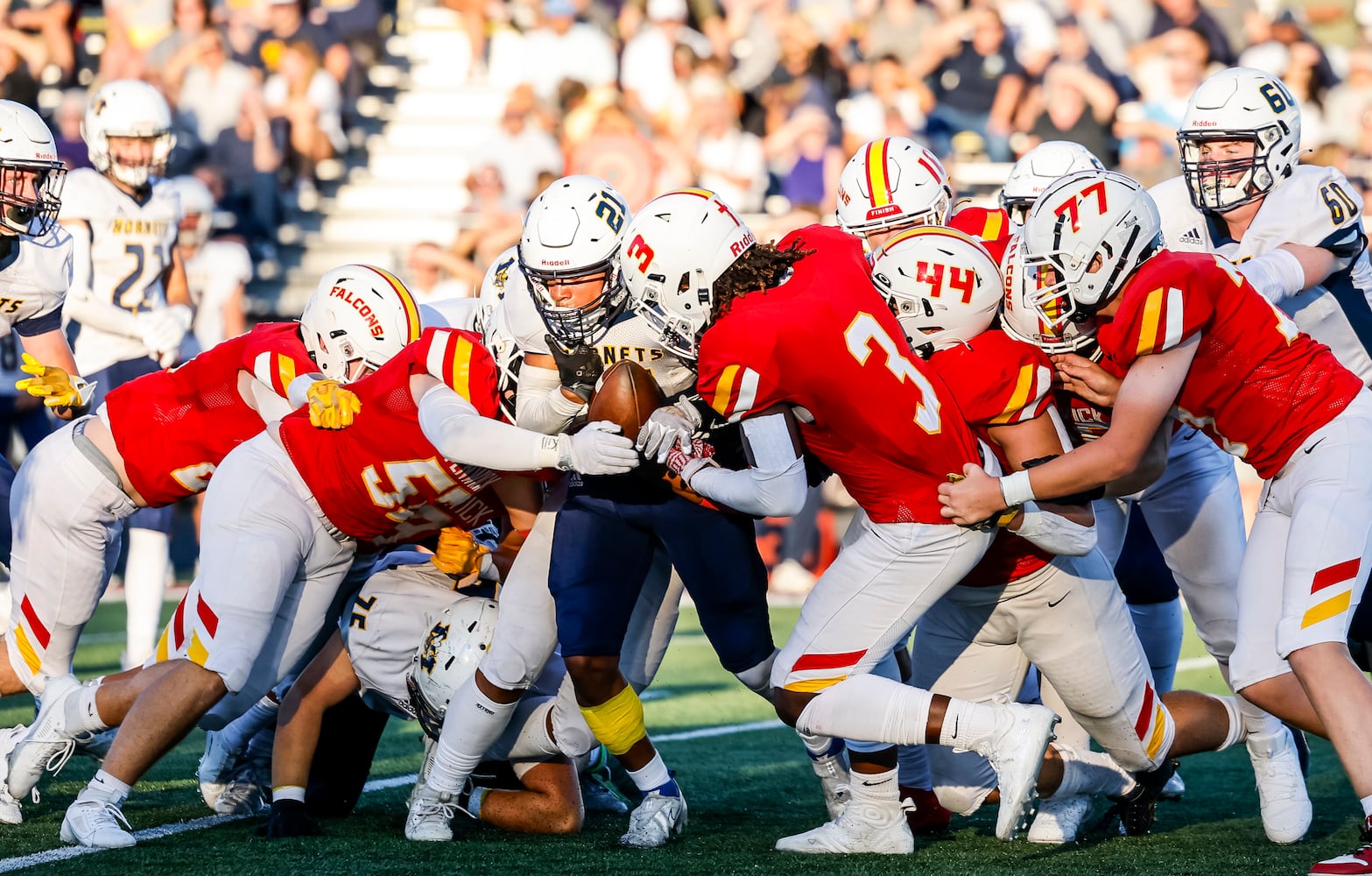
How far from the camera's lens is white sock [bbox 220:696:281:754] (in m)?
5.24

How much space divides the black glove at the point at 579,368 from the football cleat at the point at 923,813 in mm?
1567

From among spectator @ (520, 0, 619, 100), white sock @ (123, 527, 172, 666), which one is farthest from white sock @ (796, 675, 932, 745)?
spectator @ (520, 0, 619, 100)

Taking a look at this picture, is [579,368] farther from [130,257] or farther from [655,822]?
[130,257]

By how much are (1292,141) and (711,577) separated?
2555 millimetres

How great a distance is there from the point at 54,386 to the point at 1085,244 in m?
3.61

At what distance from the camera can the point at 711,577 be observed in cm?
473

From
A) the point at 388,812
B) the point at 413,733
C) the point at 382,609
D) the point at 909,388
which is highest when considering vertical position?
the point at 909,388

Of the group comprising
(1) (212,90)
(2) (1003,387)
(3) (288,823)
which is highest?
(1) (212,90)

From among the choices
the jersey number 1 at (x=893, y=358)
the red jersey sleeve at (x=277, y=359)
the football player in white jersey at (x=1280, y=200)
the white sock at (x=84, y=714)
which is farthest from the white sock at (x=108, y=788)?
the football player in white jersey at (x=1280, y=200)

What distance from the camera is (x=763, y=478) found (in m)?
4.37

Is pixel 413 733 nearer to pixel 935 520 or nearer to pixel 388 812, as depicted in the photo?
pixel 388 812

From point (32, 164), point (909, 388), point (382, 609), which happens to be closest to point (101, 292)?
point (32, 164)

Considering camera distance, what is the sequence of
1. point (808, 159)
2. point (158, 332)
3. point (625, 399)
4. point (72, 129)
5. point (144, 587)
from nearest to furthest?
point (625, 399) → point (144, 587) → point (158, 332) → point (808, 159) → point (72, 129)

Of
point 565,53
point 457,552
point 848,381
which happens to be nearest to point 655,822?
point 457,552
